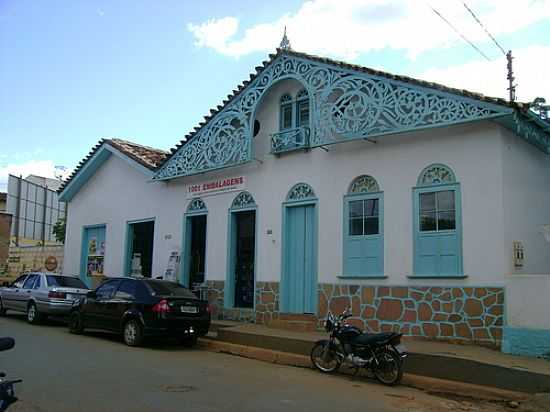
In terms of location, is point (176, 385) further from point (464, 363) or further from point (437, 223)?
point (437, 223)

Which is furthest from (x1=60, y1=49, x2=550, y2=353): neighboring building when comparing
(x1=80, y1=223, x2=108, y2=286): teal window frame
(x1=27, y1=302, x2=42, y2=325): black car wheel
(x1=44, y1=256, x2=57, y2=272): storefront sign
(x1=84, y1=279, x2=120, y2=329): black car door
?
(x1=44, y1=256, x2=57, y2=272): storefront sign

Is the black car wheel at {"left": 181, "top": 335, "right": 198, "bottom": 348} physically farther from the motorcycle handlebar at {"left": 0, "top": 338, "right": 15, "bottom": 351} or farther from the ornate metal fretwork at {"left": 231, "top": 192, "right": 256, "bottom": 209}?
the motorcycle handlebar at {"left": 0, "top": 338, "right": 15, "bottom": 351}

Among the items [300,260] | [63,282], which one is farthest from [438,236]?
[63,282]

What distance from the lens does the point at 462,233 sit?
38.5ft

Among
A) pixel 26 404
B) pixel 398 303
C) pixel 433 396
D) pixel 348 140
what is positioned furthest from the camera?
pixel 348 140

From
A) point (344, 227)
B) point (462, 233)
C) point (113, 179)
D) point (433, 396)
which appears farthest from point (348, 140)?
point (113, 179)

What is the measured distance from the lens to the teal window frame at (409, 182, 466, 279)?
11727 mm

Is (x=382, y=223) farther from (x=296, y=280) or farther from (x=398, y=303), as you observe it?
(x=296, y=280)

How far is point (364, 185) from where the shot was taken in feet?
44.6

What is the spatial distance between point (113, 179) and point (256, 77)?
8577 millimetres

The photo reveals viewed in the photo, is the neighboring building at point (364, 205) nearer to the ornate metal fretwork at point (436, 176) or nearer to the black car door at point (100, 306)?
the ornate metal fretwork at point (436, 176)

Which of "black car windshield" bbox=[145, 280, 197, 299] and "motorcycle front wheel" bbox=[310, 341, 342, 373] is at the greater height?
"black car windshield" bbox=[145, 280, 197, 299]

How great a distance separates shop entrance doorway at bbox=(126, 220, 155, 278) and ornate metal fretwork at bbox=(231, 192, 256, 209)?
14.2 feet

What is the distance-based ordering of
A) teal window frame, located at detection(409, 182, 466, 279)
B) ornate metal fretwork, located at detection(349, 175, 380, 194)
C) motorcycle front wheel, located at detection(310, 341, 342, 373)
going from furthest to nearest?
ornate metal fretwork, located at detection(349, 175, 380, 194)
teal window frame, located at detection(409, 182, 466, 279)
motorcycle front wheel, located at detection(310, 341, 342, 373)
